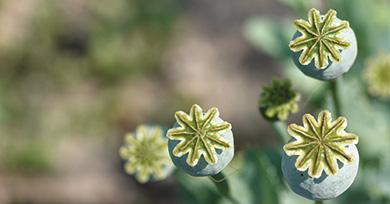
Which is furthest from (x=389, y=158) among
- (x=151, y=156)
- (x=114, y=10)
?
(x=114, y=10)

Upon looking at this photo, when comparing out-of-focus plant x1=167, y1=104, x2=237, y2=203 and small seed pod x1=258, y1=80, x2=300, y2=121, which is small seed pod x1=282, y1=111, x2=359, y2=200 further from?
small seed pod x1=258, y1=80, x2=300, y2=121

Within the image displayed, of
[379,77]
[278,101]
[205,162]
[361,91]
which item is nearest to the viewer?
[205,162]

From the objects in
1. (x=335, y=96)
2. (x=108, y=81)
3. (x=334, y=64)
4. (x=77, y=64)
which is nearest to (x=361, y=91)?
(x=335, y=96)

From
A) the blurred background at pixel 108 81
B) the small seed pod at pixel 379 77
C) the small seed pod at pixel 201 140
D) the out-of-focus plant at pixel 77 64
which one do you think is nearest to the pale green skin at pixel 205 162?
the small seed pod at pixel 201 140

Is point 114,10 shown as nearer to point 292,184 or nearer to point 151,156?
point 151,156

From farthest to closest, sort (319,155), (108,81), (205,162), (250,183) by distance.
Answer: (108,81), (250,183), (205,162), (319,155)

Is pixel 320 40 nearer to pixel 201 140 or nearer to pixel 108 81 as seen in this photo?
pixel 201 140

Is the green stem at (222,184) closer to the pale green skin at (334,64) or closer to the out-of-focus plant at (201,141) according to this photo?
the out-of-focus plant at (201,141)

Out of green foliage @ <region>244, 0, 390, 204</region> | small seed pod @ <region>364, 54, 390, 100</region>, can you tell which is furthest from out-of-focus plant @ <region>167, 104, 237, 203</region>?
small seed pod @ <region>364, 54, 390, 100</region>
